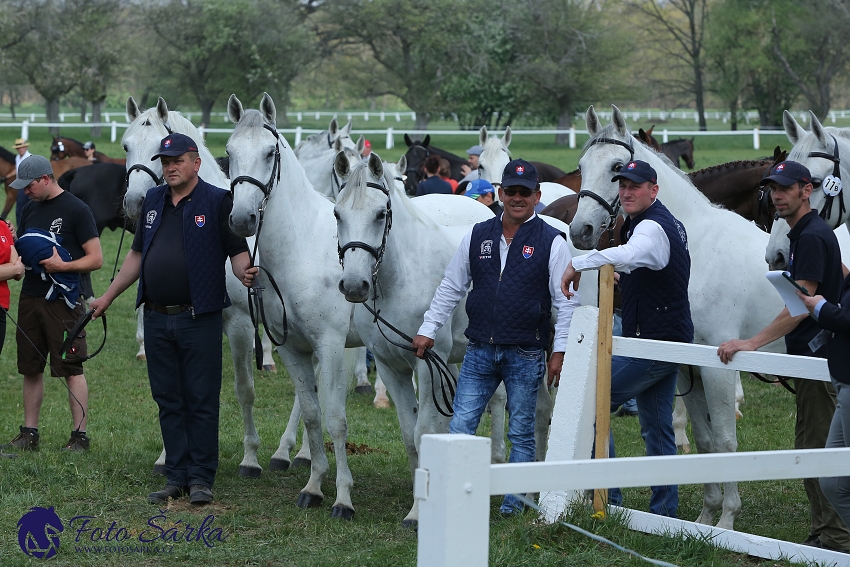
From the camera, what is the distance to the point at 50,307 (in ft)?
24.2

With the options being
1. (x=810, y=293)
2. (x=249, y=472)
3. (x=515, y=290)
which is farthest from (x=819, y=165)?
(x=249, y=472)

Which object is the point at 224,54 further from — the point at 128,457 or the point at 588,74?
the point at 128,457

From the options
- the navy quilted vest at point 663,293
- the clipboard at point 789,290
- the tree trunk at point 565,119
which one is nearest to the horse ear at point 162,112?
the navy quilted vest at point 663,293

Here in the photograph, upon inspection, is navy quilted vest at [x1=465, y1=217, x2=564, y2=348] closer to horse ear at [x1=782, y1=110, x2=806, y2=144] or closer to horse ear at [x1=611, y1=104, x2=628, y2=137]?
horse ear at [x1=611, y1=104, x2=628, y2=137]

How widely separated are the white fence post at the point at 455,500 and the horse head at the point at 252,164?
311 centimetres

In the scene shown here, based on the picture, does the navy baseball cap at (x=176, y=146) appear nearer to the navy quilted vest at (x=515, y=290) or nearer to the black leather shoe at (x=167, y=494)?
the navy quilted vest at (x=515, y=290)

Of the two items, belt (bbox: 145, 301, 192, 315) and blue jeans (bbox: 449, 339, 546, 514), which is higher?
belt (bbox: 145, 301, 192, 315)

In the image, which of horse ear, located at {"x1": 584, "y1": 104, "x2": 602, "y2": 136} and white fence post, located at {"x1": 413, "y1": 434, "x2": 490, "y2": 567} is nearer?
white fence post, located at {"x1": 413, "y1": 434, "x2": 490, "y2": 567}

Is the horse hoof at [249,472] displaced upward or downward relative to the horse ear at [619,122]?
downward

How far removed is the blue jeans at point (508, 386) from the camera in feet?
17.2

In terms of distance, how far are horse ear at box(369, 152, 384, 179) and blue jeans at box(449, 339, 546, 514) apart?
1.15m

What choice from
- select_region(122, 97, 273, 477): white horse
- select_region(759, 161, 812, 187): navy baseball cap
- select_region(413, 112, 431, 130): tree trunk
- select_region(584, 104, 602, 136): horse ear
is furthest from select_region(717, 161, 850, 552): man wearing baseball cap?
select_region(413, 112, 431, 130): tree trunk

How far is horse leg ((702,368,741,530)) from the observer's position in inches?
217

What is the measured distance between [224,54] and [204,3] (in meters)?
2.67
